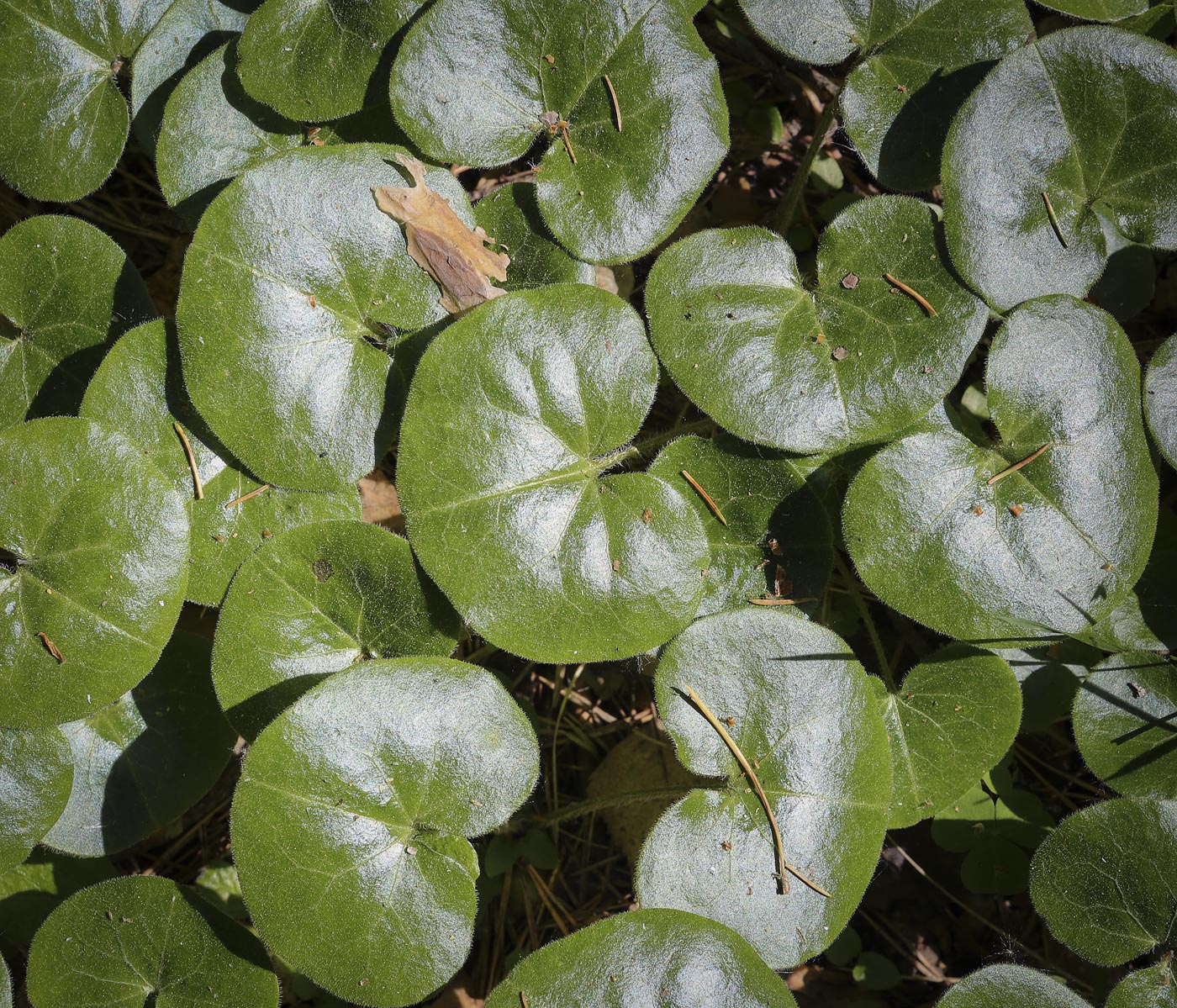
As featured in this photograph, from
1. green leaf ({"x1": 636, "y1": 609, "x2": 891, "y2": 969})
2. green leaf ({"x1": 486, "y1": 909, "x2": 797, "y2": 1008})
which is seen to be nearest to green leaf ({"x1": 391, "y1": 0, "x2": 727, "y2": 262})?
green leaf ({"x1": 636, "y1": 609, "x2": 891, "y2": 969})

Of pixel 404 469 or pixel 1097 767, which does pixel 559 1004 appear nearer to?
pixel 404 469

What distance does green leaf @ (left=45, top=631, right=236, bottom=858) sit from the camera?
77.0 inches

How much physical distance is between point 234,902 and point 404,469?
1.32 metres

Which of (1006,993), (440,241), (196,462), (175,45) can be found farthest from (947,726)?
(175,45)

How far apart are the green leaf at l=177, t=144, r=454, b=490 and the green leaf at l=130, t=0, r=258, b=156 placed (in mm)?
493

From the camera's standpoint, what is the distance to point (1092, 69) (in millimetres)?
1748

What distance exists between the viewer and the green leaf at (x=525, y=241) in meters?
1.87

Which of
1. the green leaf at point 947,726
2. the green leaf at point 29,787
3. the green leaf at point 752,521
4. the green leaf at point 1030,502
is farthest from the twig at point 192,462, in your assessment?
the green leaf at point 947,726

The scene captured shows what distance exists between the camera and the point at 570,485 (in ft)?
5.74

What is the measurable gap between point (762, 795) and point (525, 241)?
1.28 meters

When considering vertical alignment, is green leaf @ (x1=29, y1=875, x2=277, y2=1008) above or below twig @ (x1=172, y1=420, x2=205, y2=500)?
below

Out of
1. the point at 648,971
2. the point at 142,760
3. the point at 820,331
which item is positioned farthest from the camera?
the point at 142,760

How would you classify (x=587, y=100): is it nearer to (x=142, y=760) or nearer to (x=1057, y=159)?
(x=1057, y=159)

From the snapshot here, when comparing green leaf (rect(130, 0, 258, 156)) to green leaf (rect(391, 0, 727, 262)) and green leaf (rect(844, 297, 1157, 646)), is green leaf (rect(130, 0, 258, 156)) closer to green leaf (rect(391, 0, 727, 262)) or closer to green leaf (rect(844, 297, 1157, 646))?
green leaf (rect(391, 0, 727, 262))
